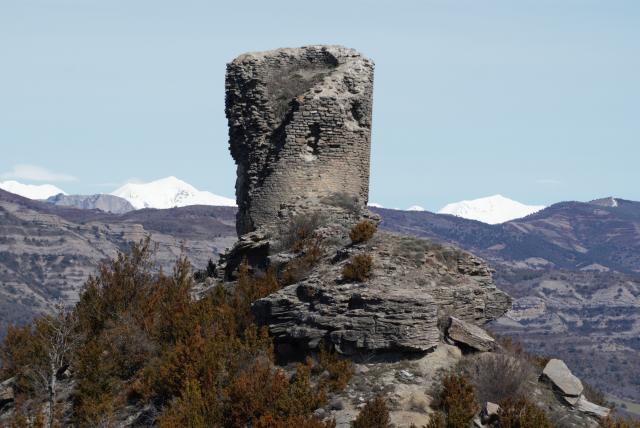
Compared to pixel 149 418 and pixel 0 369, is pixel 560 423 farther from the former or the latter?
pixel 0 369

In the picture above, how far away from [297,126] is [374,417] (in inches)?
462

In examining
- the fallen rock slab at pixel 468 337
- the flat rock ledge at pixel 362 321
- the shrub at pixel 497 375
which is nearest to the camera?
the shrub at pixel 497 375

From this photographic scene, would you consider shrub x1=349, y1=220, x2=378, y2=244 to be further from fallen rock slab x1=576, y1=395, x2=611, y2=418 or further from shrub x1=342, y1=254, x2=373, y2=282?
fallen rock slab x1=576, y1=395, x2=611, y2=418

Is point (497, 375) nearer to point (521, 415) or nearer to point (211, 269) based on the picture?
point (521, 415)

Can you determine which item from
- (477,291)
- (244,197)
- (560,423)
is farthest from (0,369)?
(560,423)

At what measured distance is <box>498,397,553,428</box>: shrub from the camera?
69.8ft

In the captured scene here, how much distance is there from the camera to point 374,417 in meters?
21.3

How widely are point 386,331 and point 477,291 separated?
3511 mm

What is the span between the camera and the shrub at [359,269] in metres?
25.4

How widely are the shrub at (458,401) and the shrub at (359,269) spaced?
3339mm

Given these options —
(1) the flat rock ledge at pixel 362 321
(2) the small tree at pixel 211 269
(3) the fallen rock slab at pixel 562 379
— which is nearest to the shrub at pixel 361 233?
(1) the flat rock ledge at pixel 362 321

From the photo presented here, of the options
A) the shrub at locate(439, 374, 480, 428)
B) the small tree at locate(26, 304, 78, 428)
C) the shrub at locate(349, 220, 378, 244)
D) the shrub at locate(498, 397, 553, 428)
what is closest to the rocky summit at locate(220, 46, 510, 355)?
the shrub at locate(349, 220, 378, 244)

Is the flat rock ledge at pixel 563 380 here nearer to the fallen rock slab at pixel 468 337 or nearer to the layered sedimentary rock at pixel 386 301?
the fallen rock slab at pixel 468 337

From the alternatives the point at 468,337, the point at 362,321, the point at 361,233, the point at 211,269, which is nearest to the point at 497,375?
the point at 468,337
